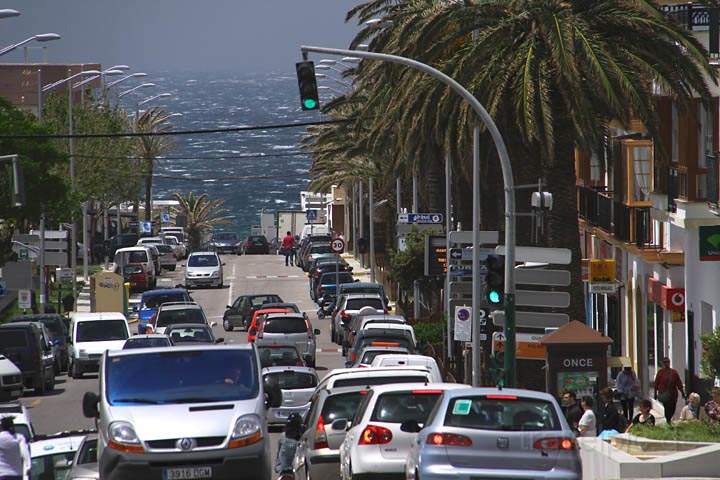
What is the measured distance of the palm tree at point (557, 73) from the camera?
32.7 metres

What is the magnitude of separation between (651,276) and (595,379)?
14.5m

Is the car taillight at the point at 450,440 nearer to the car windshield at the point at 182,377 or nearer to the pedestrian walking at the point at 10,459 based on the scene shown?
the car windshield at the point at 182,377

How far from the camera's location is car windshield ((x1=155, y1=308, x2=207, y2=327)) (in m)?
51.6

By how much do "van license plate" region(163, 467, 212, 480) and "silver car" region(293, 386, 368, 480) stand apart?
11.0 ft

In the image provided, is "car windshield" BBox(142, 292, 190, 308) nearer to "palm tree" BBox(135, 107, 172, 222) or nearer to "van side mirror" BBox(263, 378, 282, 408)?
"van side mirror" BBox(263, 378, 282, 408)

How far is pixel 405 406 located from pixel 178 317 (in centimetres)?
3247

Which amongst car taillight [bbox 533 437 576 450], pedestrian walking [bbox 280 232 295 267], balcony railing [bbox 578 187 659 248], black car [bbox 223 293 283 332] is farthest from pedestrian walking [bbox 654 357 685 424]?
pedestrian walking [bbox 280 232 295 267]

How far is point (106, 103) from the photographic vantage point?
104438 millimetres

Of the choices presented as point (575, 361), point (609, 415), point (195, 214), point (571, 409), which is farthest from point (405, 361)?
point (195, 214)

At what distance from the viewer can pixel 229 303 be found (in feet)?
250

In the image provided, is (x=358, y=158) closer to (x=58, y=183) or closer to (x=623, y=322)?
(x=58, y=183)

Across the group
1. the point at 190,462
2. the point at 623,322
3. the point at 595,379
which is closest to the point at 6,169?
the point at 623,322

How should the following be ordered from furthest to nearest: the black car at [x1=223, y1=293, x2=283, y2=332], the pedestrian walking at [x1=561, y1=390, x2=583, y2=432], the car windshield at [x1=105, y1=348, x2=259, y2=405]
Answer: the black car at [x1=223, y1=293, x2=283, y2=332]
the pedestrian walking at [x1=561, y1=390, x2=583, y2=432]
the car windshield at [x1=105, y1=348, x2=259, y2=405]

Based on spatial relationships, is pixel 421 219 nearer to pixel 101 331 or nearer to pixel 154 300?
pixel 101 331
